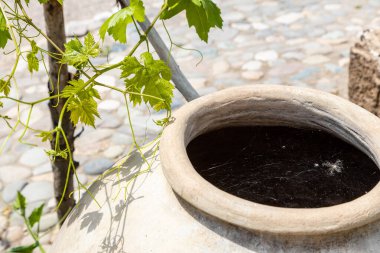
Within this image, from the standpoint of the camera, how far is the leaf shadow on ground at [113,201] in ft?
4.24

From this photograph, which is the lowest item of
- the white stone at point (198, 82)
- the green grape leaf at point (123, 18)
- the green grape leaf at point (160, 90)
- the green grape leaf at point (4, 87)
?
the white stone at point (198, 82)

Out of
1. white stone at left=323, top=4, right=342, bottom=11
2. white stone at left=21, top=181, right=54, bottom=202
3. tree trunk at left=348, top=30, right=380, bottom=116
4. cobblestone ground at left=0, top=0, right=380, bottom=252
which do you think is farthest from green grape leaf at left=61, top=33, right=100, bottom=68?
white stone at left=323, top=4, right=342, bottom=11

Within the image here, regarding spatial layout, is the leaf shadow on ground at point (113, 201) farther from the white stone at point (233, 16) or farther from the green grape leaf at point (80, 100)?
the white stone at point (233, 16)

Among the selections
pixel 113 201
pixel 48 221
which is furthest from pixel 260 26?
pixel 113 201

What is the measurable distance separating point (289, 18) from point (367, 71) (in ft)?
5.96

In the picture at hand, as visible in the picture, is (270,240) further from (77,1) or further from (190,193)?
(77,1)

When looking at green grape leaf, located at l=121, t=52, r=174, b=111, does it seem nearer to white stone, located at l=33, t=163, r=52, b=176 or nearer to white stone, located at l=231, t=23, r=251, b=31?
white stone, located at l=33, t=163, r=52, b=176

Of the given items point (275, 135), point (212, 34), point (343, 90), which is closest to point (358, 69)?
point (343, 90)

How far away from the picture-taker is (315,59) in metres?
4.22

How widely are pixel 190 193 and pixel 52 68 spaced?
105cm

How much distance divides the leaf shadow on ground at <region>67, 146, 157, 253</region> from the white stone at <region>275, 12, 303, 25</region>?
11.7 feet

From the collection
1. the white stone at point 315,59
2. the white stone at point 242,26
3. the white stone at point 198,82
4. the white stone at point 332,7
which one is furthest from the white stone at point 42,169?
the white stone at point 332,7

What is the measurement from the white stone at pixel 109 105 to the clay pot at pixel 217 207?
2.32m

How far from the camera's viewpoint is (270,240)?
1.10m
